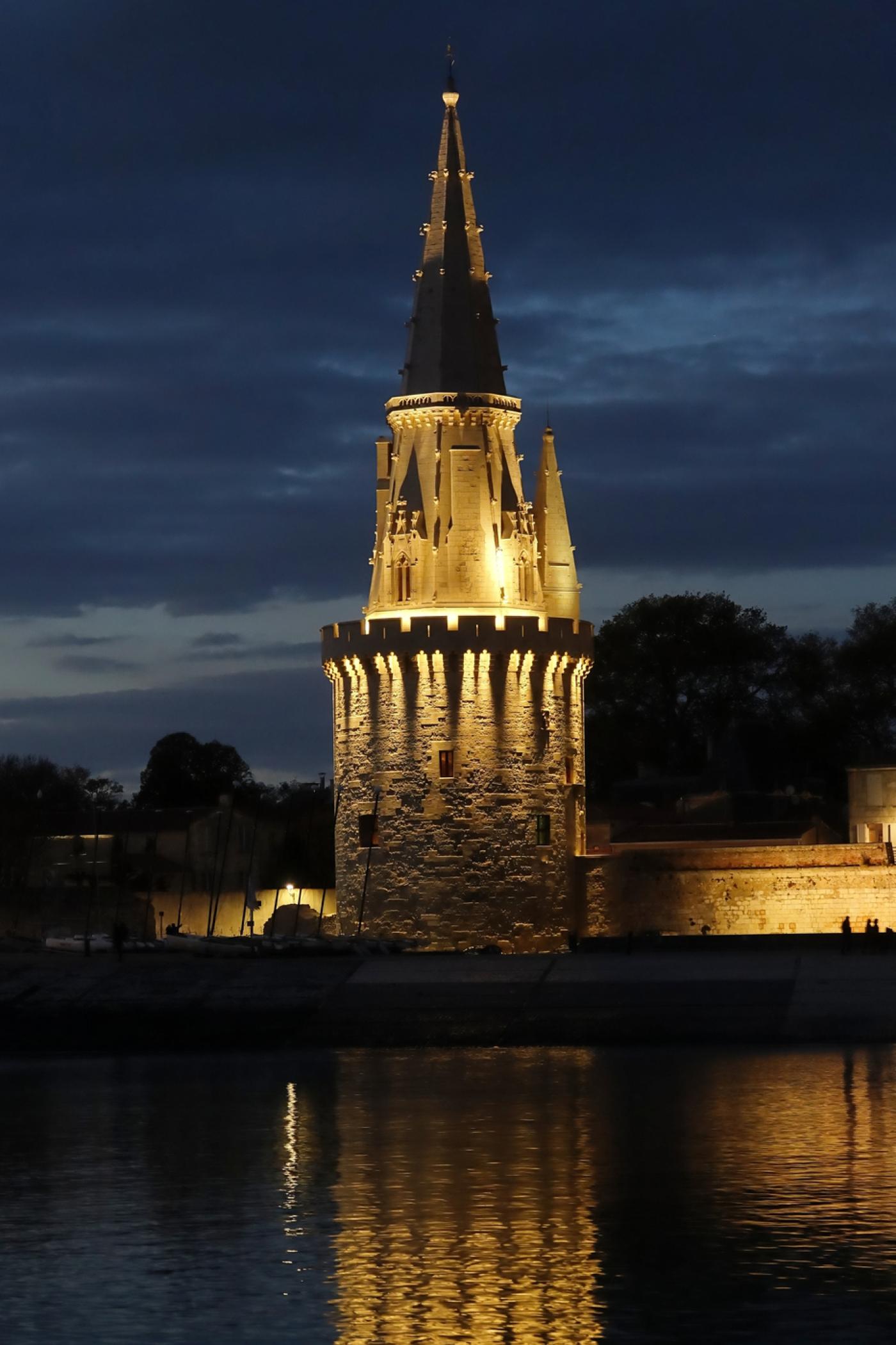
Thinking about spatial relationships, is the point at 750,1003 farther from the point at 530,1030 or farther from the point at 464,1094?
the point at 464,1094

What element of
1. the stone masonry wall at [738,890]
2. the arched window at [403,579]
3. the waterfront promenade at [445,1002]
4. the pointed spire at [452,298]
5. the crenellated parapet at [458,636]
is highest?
the pointed spire at [452,298]

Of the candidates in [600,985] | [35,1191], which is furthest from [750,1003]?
[35,1191]

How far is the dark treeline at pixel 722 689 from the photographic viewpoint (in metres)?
89.9

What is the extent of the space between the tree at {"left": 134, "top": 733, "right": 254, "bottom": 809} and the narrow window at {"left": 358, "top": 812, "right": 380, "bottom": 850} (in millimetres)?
48044

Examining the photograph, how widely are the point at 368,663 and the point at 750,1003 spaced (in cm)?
1488

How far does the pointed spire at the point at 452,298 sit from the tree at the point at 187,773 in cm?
4865

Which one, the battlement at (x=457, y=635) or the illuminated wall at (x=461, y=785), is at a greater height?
the battlement at (x=457, y=635)

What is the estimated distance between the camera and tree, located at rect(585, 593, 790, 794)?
90438mm

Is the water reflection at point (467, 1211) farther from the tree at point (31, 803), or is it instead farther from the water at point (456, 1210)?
the tree at point (31, 803)

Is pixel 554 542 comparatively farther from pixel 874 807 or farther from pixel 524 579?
pixel 874 807

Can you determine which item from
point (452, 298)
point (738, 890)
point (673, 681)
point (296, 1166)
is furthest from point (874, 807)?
point (296, 1166)

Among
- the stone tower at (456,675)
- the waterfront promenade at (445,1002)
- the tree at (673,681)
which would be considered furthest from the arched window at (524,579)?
the tree at (673,681)

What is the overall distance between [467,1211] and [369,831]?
3352 centimetres

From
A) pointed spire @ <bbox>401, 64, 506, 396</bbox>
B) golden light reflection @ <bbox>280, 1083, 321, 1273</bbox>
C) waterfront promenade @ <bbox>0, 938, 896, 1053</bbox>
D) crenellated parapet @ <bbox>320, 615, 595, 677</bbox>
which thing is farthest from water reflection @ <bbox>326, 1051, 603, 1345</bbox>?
pointed spire @ <bbox>401, 64, 506, 396</bbox>
